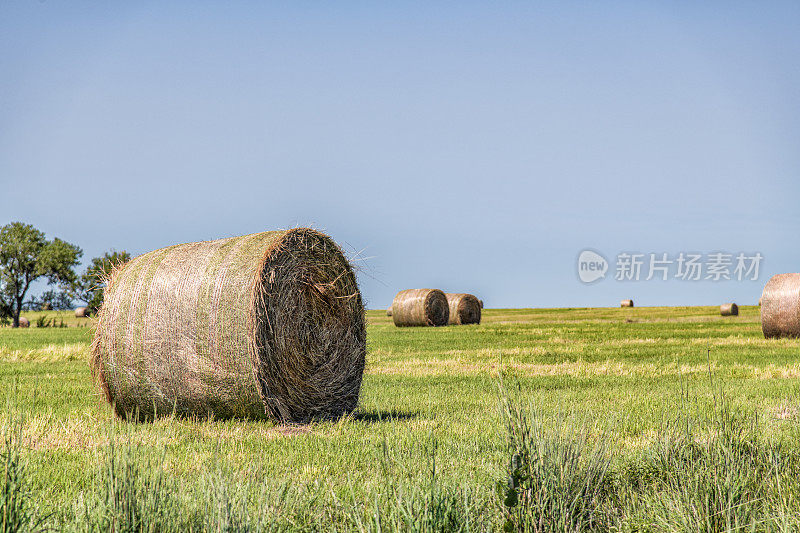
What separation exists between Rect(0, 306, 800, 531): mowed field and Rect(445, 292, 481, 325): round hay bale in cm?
2166

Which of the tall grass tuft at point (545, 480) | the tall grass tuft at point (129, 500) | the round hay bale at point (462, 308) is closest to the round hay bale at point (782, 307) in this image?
the round hay bale at point (462, 308)

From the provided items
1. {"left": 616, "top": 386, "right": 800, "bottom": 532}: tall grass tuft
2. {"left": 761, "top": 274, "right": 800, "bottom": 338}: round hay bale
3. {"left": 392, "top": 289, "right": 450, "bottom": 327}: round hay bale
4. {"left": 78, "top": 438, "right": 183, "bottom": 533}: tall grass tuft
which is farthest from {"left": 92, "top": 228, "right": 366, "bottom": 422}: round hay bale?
{"left": 392, "top": 289, "right": 450, "bottom": 327}: round hay bale

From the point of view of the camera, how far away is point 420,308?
35.4m

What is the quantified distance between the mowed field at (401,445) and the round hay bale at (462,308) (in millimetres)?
21661

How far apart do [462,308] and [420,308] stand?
4.38m

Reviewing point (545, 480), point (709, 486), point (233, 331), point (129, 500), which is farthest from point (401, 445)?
point (129, 500)

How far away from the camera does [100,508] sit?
144 inches

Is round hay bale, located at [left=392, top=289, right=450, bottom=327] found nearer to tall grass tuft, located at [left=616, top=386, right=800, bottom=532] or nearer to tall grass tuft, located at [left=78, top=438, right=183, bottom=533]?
tall grass tuft, located at [left=616, top=386, right=800, bottom=532]

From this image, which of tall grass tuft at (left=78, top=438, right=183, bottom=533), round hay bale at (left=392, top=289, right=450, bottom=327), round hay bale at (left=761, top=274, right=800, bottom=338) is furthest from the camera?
round hay bale at (left=392, top=289, right=450, bottom=327)

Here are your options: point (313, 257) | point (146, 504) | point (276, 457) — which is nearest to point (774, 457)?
point (276, 457)

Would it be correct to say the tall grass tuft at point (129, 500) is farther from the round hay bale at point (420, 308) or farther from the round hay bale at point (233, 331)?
the round hay bale at point (420, 308)

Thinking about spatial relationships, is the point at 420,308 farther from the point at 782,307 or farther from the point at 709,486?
the point at 709,486

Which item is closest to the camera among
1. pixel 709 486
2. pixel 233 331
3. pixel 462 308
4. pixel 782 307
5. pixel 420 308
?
pixel 709 486

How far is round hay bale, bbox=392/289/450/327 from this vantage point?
117 feet
